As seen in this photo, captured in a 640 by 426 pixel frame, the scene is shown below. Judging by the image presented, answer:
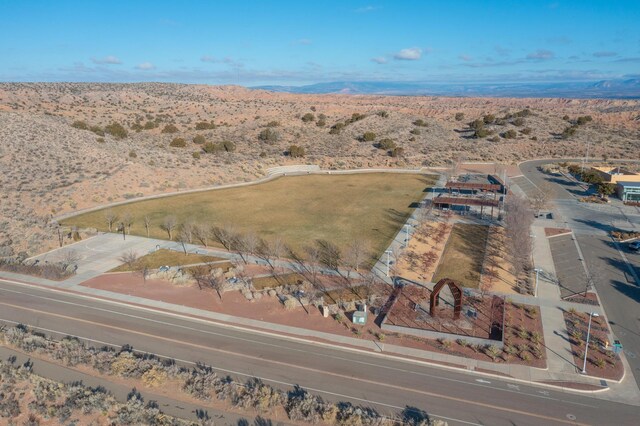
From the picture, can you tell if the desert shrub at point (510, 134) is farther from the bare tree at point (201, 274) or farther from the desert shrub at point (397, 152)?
the bare tree at point (201, 274)

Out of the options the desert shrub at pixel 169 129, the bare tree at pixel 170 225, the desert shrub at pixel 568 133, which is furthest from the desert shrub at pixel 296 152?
the desert shrub at pixel 568 133

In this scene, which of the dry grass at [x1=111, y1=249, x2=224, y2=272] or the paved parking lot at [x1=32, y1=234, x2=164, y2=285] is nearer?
the paved parking lot at [x1=32, y1=234, x2=164, y2=285]

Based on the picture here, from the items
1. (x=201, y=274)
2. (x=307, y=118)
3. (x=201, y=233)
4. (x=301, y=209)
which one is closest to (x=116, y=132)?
(x=307, y=118)

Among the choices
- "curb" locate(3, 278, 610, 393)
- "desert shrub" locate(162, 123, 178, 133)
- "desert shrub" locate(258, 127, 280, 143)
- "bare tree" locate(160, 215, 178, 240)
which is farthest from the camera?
"desert shrub" locate(162, 123, 178, 133)

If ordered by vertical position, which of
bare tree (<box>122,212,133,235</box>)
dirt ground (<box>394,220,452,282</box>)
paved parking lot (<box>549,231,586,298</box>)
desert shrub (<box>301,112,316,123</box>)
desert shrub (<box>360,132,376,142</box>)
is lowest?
bare tree (<box>122,212,133,235</box>)

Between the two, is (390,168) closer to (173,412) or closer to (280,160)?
(280,160)

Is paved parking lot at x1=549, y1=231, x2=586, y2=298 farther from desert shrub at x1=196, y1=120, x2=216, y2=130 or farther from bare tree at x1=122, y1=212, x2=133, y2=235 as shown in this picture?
desert shrub at x1=196, y1=120, x2=216, y2=130

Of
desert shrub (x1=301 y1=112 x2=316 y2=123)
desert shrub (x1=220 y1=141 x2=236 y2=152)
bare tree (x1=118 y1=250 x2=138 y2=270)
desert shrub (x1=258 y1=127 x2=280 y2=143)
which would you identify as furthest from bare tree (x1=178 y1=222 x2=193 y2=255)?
desert shrub (x1=301 y1=112 x2=316 y2=123)
